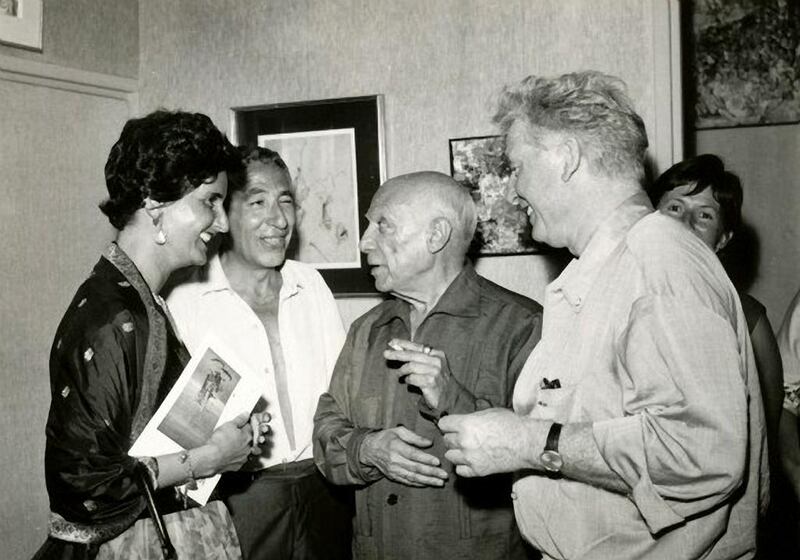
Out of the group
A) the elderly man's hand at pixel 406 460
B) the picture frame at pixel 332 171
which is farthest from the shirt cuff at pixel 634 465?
the picture frame at pixel 332 171

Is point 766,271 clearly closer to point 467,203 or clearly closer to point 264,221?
point 467,203

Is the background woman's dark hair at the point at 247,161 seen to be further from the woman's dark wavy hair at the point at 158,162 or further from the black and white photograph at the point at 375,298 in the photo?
the woman's dark wavy hair at the point at 158,162

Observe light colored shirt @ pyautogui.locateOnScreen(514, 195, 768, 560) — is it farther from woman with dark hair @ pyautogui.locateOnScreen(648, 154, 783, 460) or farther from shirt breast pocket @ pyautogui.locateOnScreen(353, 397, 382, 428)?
woman with dark hair @ pyautogui.locateOnScreen(648, 154, 783, 460)

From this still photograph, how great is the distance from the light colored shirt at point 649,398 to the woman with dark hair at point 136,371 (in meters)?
0.86

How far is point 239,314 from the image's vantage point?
2.61 meters

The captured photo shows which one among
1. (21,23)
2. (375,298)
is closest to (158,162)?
(21,23)

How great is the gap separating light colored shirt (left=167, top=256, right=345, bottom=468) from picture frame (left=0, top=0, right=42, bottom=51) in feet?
3.50

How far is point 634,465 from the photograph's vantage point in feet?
4.70

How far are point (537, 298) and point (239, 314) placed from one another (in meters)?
1.13

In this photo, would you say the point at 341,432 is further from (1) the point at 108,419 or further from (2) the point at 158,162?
(2) the point at 158,162

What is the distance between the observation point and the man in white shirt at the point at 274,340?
2.48m

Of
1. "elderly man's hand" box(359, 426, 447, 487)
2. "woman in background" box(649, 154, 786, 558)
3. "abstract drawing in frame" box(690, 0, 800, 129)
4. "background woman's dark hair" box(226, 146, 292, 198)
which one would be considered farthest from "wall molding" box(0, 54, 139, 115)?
"abstract drawing in frame" box(690, 0, 800, 129)

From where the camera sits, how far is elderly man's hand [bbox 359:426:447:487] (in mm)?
2123

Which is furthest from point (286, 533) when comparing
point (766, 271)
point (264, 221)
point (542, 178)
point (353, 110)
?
point (766, 271)
